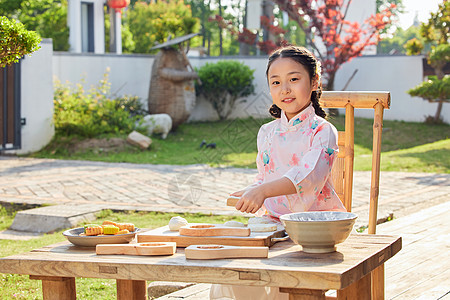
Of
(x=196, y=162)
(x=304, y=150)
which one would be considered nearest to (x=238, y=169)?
(x=196, y=162)

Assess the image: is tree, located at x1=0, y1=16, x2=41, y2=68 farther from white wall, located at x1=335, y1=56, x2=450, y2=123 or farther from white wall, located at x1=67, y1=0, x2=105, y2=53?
white wall, located at x1=67, y1=0, x2=105, y2=53

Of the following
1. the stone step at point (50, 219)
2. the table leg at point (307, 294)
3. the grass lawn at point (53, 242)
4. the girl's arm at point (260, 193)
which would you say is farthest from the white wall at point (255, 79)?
the table leg at point (307, 294)

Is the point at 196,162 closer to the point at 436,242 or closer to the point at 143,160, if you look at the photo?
the point at 143,160

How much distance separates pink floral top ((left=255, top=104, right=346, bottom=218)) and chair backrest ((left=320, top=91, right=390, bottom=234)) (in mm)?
285

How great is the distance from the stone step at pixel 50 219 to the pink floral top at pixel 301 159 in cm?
302

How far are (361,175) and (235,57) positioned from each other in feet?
28.1

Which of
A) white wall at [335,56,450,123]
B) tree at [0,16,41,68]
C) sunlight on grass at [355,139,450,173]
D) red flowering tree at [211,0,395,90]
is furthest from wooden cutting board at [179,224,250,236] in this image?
white wall at [335,56,450,123]

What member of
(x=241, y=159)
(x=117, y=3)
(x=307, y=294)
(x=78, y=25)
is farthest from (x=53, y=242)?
(x=117, y=3)

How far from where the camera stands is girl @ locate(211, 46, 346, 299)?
7.73 feet

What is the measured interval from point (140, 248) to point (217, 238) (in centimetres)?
25

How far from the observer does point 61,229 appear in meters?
5.23

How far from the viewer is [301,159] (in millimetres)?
2484

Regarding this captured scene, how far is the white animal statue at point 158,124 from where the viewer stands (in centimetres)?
1290

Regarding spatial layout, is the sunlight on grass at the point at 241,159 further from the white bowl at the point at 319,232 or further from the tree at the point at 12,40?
the white bowl at the point at 319,232
